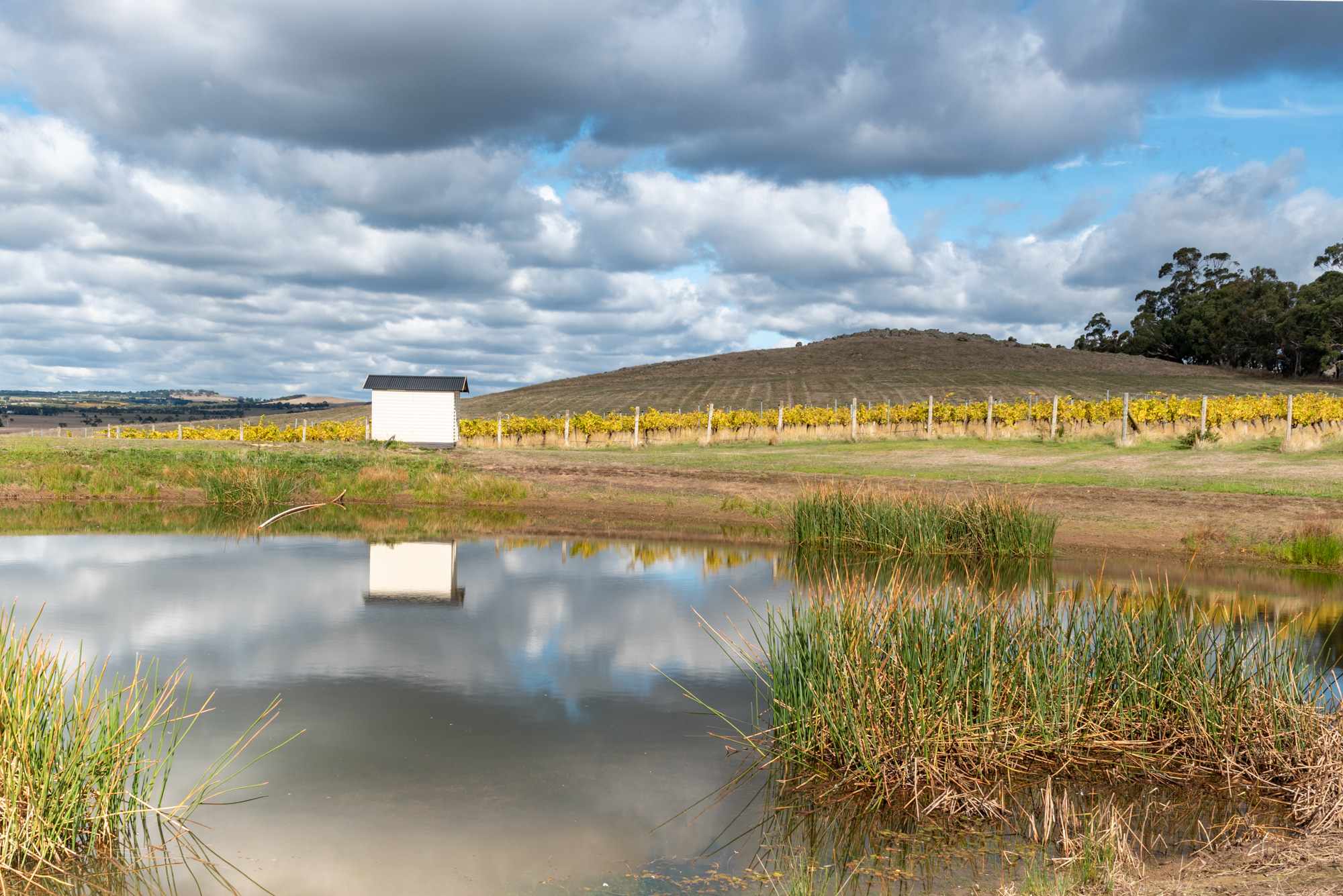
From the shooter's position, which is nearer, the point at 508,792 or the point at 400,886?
the point at 400,886

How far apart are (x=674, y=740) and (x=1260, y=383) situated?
245ft

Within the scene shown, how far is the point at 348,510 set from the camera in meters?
22.5

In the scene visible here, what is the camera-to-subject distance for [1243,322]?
8719cm

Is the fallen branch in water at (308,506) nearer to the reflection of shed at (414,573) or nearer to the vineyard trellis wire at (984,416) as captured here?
the reflection of shed at (414,573)

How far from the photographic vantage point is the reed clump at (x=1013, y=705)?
642 centimetres

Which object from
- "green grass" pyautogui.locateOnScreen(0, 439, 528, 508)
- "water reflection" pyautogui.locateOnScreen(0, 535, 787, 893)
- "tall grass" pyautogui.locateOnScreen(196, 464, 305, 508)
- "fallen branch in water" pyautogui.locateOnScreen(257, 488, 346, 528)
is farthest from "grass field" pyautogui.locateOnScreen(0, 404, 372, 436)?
"water reflection" pyautogui.locateOnScreen(0, 535, 787, 893)

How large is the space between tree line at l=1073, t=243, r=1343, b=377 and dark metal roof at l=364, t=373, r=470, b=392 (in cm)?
6572

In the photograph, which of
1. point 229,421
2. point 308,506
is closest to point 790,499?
point 308,506

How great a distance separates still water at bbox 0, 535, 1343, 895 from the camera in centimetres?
579

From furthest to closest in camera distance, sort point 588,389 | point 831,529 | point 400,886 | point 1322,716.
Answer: point 588,389 → point 831,529 → point 1322,716 → point 400,886

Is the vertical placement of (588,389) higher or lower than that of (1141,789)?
higher

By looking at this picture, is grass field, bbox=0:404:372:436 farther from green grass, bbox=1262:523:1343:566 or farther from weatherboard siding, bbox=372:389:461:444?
green grass, bbox=1262:523:1343:566

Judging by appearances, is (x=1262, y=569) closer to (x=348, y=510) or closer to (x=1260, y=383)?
(x=348, y=510)

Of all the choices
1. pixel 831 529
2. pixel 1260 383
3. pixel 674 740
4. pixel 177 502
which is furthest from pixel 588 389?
pixel 674 740
